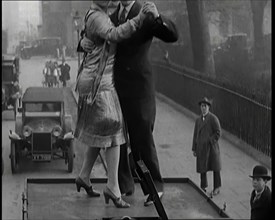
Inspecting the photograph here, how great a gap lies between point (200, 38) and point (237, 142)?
1074 millimetres

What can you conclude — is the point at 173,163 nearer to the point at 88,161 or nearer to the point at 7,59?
the point at 7,59

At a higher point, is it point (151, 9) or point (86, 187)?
point (151, 9)

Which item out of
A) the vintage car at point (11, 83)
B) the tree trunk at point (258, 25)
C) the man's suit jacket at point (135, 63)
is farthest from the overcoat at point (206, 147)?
the man's suit jacket at point (135, 63)

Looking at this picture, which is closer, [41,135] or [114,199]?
[114,199]

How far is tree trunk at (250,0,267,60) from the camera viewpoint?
6391 mm

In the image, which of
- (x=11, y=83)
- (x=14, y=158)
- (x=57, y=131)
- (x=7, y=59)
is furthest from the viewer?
(x=57, y=131)

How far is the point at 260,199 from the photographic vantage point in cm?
357

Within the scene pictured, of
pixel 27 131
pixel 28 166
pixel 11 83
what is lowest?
pixel 28 166

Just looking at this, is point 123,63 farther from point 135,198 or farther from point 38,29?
point 38,29

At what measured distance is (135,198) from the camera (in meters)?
3.85

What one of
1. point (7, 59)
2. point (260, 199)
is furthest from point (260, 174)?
point (7, 59)

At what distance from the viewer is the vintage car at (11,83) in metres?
4.89

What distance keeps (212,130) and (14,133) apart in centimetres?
168

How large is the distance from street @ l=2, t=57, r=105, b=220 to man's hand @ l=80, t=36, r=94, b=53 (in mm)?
423
